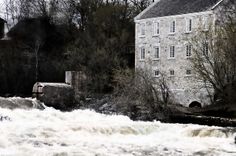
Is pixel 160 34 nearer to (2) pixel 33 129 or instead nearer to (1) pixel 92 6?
(1) pixel 92 6

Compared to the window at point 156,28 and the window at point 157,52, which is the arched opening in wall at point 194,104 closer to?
the window at point 157,52

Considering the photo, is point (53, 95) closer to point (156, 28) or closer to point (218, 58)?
point (218, 58)

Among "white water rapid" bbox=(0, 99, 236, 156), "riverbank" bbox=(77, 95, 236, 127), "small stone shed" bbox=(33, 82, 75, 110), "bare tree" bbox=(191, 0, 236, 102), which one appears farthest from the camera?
"small stone shed" bbox=(33, 82, 75, 110)

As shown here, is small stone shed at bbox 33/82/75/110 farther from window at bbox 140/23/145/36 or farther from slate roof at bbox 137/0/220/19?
slate roof at bbox 137/0/220/19

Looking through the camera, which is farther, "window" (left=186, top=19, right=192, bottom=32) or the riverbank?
"window" (left=186, top=19, right=192, bottom=32)

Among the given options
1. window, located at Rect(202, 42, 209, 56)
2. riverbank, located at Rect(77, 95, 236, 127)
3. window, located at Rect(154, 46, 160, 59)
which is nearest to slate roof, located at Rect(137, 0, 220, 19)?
window, located at Rect(154, 46, 160, 59)

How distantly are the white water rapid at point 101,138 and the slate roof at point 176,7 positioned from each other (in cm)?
1918

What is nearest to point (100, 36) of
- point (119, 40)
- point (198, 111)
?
point (119, 40)

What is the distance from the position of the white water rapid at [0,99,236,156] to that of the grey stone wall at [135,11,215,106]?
44.9 feet

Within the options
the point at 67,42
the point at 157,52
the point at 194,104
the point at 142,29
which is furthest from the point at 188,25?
the point at 67,42

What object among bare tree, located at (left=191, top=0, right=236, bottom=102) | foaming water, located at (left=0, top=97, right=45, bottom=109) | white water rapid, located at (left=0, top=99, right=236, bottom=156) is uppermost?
bare tree, located at (left=191, top=0, right=236, bottom=102)

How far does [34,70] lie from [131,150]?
3706 cm

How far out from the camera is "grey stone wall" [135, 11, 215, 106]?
4359 centimetres

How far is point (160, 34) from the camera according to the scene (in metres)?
50.5
